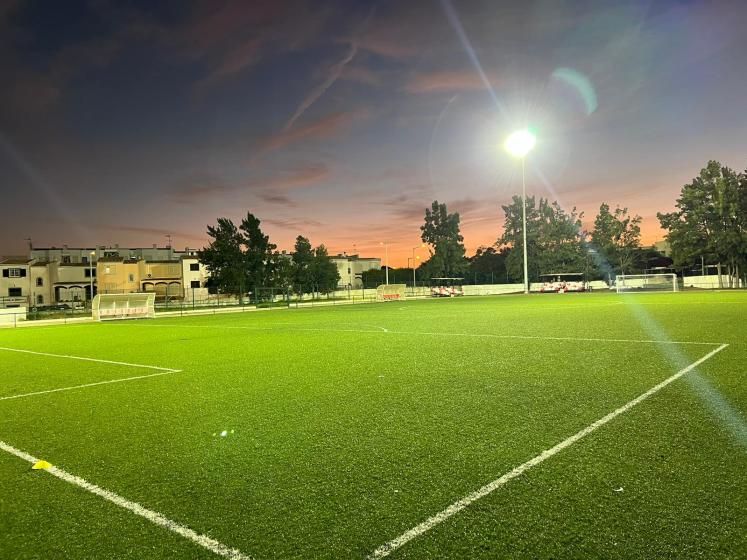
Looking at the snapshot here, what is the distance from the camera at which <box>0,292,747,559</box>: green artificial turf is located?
2.79 meters

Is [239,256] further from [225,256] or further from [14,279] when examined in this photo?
[14,279]

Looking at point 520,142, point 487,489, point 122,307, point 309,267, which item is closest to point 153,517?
point 487,489

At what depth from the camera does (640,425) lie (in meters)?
4.73

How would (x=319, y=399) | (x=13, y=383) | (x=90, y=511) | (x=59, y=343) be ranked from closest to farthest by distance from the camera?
1. (x=90, y=511)
2. (x=319, y=399)
3. (x=13, y=383)
4. (x=59, y=343)

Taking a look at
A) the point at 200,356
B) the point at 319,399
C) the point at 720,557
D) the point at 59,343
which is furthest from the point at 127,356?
the point at 720,557

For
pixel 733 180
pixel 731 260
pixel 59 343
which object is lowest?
pixel 59 343

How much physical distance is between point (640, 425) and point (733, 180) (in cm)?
5987

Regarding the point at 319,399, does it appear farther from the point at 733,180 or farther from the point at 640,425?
the point at 733,180

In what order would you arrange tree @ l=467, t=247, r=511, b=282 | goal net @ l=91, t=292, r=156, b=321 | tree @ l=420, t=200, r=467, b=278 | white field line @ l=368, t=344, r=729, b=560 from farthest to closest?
1. tree @ l=467, t=247, r=511, b=282
2. tree @ l=420, t=200, r=467, b=278
3. goal net @ l=91, t=292, r=156, b=321
4. white field line @ l=368, t=344, r=729, b=560

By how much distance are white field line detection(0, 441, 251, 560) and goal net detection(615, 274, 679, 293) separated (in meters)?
51.9

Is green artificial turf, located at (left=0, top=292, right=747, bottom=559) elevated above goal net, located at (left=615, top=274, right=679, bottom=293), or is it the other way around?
goal net, located at (left=615, top=274, right=679, bottom=293)

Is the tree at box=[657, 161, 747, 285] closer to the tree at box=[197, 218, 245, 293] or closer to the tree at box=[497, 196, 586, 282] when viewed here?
the tree at box=[497, 196, 586, 282]

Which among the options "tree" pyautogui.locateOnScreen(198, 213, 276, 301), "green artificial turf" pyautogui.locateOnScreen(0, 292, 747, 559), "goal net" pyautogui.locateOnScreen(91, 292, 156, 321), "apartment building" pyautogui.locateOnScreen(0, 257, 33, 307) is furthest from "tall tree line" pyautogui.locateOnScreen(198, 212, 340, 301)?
"green artificial turf" pyautogui.locateOnScreen(0, 292, 747, 559)

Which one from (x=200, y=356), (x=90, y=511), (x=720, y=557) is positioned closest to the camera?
(x=720, y=557)
